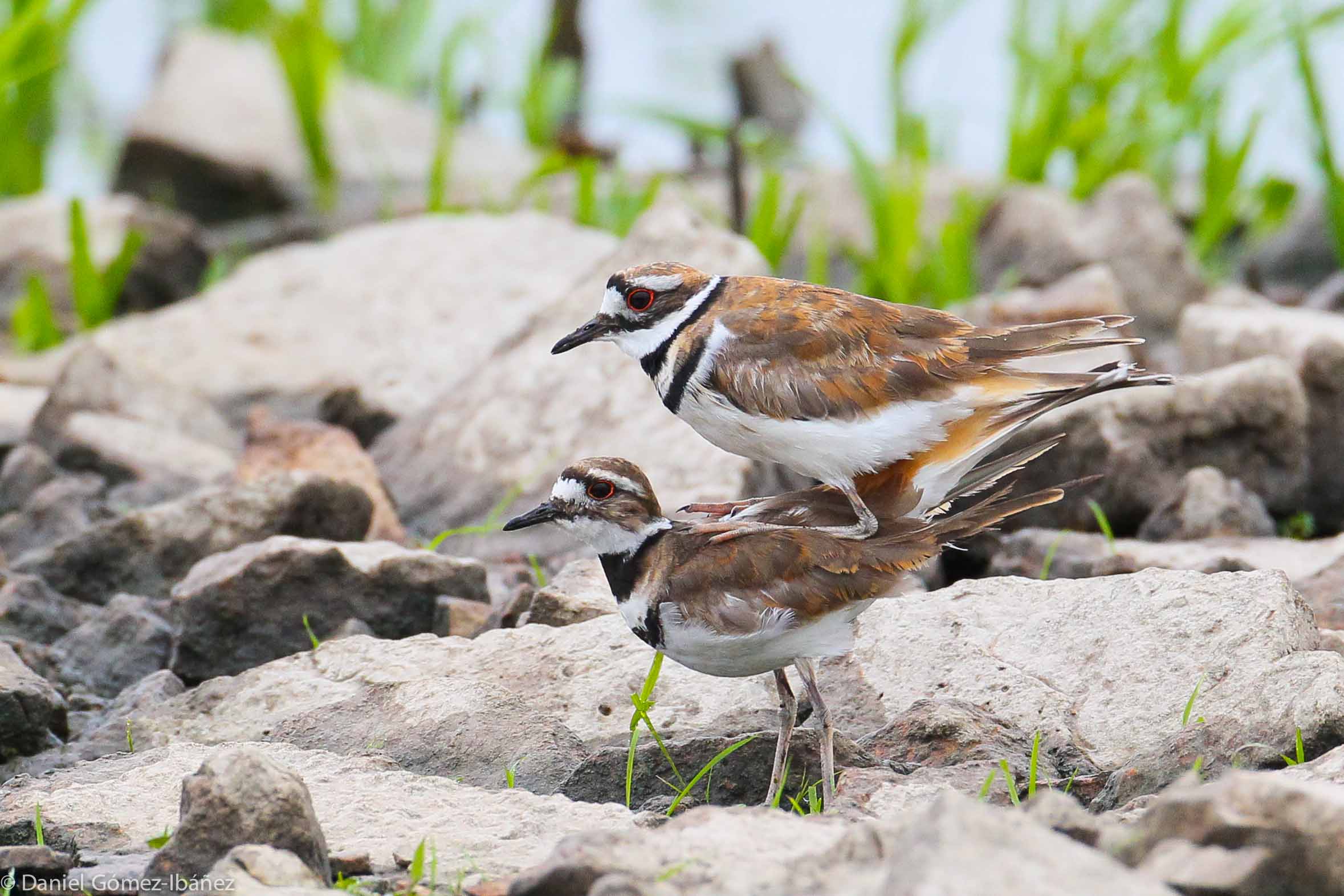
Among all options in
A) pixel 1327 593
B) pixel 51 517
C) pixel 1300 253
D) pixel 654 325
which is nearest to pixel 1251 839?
pixel 654 325

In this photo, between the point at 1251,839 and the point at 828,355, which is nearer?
the point at 1251,839

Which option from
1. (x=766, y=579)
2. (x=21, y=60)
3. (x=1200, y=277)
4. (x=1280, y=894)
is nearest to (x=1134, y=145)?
(x=1200, y=277)

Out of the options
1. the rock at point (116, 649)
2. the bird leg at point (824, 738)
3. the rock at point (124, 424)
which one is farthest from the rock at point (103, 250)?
the bird leg at point (824, 738)

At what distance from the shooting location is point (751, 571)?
395 cm

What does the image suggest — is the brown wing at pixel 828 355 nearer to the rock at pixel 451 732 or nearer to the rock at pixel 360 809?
the rock at pixel 451 732

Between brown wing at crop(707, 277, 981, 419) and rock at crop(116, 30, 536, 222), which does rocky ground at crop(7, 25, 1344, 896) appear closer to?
brown wing at crop(707, 277, 981, 419)

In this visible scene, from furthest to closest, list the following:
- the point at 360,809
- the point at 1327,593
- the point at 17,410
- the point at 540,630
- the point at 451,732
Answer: the point at 17,410
the point at 1327,593
the point at 540,630
the point at 451,732
the point at 360,809

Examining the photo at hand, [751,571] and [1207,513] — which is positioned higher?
[751,571]

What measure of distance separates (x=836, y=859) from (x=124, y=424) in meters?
5.61

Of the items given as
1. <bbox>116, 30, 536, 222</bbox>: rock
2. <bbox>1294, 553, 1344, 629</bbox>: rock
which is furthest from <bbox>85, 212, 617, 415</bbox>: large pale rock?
<bbox>1294, 553, 1344, 629</bbox>: rock

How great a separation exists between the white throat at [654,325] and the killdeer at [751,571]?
0.37m

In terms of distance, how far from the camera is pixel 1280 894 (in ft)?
8.57

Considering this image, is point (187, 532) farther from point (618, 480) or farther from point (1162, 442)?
point (1162, 442)

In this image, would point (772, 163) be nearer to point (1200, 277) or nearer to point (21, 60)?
point (1200, 277)
